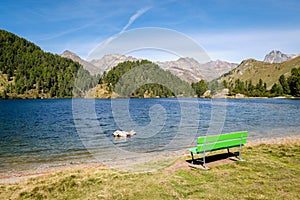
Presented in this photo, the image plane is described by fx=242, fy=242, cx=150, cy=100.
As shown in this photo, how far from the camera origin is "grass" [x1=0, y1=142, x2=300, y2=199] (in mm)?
8367

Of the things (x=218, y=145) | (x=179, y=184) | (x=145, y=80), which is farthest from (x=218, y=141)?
(x=145, y=80)

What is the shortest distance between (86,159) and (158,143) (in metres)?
8.15

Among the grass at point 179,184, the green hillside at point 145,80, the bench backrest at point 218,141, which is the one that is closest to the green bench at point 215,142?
the bench backrest at point 218,141

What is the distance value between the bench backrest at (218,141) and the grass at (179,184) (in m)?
1.04

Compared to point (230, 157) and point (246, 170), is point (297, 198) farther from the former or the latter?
point (230, 157)

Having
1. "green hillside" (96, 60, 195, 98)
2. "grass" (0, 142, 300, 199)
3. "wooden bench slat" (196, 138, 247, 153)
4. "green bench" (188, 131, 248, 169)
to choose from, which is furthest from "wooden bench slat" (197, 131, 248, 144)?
"green hillside" (96, 60, 195, 98)

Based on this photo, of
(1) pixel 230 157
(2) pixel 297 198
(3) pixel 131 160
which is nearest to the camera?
(2) pixel 297 198

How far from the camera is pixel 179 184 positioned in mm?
9391

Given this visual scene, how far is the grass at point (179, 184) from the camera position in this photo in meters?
8.37

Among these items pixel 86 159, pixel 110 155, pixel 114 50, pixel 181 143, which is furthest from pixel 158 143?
pixel 114 50

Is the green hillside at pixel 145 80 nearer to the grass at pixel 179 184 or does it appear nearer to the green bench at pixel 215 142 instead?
the green bench at pixel 215 142

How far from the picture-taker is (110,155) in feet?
61.1

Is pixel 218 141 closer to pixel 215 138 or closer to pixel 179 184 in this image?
pixel 215 138

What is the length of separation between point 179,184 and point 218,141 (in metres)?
4.13
